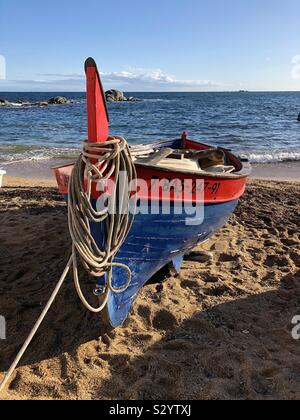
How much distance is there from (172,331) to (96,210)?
1.45 metres

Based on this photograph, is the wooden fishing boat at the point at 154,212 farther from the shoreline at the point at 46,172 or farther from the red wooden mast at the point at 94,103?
the shoreline at the point at 46,172

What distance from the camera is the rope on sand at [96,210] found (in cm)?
276

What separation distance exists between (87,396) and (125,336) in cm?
75

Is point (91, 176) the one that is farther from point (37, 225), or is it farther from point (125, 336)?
point (37, 225)

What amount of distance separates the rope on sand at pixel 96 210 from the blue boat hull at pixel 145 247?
0.14 meters

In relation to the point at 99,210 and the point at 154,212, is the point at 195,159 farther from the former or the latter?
the point at 99,210

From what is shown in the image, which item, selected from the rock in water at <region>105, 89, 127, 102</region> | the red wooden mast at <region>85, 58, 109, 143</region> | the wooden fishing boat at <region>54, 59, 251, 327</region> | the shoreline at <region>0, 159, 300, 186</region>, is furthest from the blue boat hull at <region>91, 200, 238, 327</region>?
the rock in water at <region>105, 89, 127, 102</region>

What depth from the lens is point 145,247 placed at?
3625 millimetres

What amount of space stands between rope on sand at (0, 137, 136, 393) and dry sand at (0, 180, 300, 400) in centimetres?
56

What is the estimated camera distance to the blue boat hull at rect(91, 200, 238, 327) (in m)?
3.44

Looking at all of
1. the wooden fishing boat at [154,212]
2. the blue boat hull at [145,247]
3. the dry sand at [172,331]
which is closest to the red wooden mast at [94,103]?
the wooden fishing boat at [154,212]

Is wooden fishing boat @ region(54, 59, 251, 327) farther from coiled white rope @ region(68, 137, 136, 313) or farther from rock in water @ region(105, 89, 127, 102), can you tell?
rock in water @ region(105, 89, 127, 102)

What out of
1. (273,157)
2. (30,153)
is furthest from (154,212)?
(30,153)
